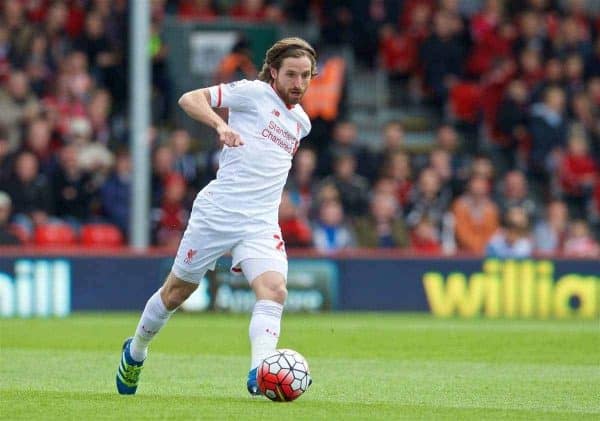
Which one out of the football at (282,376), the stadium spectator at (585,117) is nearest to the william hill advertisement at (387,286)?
the stadium spectator at (585,117)

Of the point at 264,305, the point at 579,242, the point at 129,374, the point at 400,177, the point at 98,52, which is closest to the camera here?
the point at 264,305

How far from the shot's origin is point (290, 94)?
9.54 metres

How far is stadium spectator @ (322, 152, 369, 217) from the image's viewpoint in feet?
67.9

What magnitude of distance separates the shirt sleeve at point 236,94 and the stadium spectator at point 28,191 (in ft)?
33.9

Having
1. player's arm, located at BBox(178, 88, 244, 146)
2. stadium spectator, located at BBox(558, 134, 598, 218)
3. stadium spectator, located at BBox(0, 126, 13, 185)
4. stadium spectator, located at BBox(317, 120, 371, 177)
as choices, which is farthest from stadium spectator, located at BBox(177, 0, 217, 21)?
player's arm, located at BBox(178, 88, 244, 146)

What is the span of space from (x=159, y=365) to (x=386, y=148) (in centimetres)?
1014

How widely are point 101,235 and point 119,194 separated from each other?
2.32 feet

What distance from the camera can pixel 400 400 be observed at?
31.3ft

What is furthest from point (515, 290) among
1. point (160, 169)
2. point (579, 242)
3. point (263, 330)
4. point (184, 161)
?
point (263, 330)

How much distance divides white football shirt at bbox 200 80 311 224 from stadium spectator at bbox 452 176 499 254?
11387 millimetres

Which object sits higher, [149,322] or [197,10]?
[197,10]

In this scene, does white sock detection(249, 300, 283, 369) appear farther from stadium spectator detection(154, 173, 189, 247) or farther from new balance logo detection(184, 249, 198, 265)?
stadium spectator detection(154, 173, 189, 247)

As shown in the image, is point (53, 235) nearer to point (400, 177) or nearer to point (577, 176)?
point (400, 177)

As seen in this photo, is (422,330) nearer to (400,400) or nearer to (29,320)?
(29,320)
